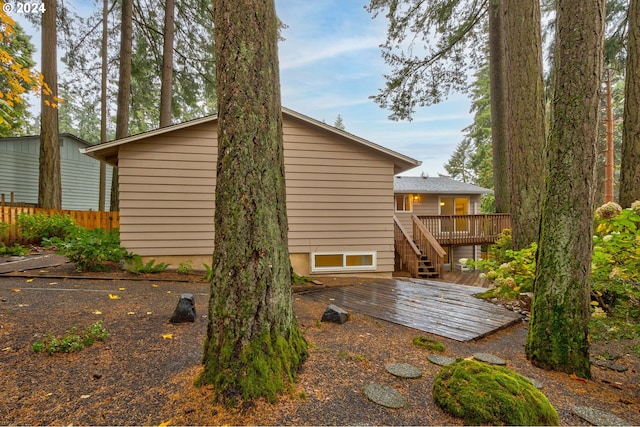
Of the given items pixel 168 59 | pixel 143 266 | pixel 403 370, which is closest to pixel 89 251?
pixel 143 266

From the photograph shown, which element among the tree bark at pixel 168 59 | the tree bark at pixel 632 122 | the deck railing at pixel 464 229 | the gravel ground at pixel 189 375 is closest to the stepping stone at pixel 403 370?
the gravel ground at pixel 189 375

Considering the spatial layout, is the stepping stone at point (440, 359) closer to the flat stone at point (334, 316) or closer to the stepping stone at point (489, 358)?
the stepping stone at point (489, 358)

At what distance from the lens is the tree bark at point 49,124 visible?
30.9 feet

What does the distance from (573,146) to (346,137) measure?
464cm

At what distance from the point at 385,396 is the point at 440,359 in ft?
3.16

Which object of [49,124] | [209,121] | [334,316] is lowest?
[334,316]

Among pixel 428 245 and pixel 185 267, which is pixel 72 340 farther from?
pixel 428 245

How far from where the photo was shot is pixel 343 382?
7.09ft

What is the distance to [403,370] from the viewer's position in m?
2.44

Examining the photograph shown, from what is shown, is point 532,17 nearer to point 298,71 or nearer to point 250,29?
point 250,29

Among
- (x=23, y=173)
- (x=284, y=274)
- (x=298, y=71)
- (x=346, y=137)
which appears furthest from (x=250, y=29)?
(x=23, y=173)

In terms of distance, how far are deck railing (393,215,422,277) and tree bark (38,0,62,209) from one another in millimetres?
11317

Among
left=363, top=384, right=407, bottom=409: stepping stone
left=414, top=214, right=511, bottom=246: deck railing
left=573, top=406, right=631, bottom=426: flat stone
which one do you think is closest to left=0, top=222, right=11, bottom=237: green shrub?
left=363, top=384, right=407, bottom=409: stepping stone

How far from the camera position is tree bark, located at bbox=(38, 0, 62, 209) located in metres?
9.43
